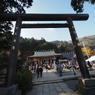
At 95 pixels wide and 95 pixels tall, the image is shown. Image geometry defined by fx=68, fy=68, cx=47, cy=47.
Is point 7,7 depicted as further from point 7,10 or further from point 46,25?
point 46,25

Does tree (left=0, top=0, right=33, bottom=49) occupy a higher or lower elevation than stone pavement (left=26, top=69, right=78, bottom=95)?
higher

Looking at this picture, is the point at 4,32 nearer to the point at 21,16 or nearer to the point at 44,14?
the point at 21,16

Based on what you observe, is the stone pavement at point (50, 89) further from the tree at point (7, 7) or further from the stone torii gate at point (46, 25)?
the tree at point (7, 7)

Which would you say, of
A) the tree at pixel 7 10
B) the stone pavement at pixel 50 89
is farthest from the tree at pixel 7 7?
the stone pavement at pixel 50 89

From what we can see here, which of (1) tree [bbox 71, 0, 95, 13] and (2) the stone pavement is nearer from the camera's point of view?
(2) the stone pavement

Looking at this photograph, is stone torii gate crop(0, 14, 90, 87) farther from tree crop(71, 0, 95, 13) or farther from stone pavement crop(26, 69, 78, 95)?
tree crop(71, 0, 95, 13)

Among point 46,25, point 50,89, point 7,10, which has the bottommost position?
point 50,89

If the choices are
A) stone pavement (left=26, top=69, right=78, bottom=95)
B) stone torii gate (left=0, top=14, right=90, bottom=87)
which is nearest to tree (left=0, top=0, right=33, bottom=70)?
stone torii gate (left=0, top=14, right=90, bottom=87)

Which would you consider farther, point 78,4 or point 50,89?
point 78,4

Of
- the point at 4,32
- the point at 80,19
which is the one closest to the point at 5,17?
the point at 4,32

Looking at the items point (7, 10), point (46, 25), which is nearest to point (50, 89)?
point (46, 25)

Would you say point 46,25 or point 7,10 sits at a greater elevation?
point 7,10

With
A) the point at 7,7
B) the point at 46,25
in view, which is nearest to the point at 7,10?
the point at 7,7

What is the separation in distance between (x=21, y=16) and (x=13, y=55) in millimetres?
2498
